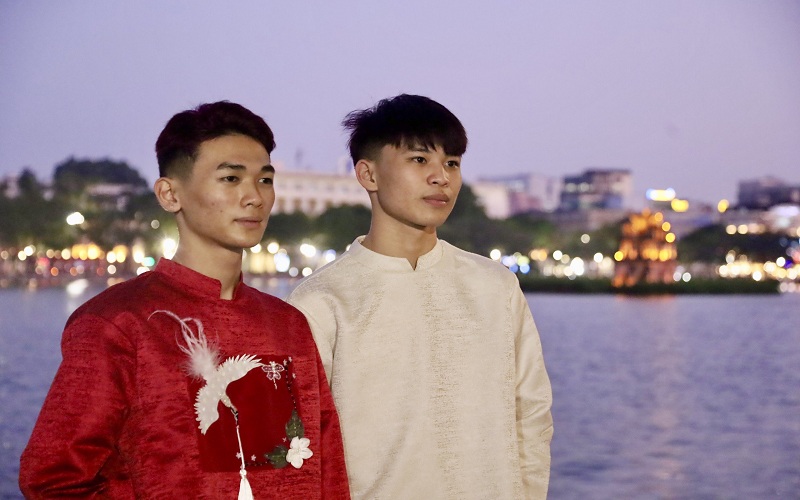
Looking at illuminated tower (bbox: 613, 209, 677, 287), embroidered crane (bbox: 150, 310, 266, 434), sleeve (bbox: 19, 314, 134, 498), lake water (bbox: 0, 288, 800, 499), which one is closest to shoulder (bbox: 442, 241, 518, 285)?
embroidered crane (bbox: 150, 310, 266, 434)

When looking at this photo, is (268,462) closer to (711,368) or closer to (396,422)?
(396,422)

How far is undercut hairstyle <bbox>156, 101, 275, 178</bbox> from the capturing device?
2902 mm

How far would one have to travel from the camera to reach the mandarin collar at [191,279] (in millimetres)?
2818

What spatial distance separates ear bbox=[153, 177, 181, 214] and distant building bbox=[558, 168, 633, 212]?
181867 mm

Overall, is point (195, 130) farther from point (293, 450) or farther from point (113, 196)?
point (113, 196)

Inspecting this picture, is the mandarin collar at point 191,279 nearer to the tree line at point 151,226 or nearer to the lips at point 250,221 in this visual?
the lips at point 250,221

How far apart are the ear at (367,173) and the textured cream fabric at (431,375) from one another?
0.20 metres

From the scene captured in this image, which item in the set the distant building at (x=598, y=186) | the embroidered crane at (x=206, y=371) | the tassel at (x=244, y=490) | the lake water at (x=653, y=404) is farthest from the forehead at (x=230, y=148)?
the distant building at (x=598, y=186)

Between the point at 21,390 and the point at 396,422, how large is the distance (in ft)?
52.4

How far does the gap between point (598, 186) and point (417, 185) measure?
19040 cm

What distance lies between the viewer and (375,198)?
360cm

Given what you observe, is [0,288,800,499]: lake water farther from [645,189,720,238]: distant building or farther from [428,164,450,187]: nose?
[645,189,720,238]: distant building

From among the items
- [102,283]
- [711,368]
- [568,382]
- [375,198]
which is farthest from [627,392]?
[102,283]

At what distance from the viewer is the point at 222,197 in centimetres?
289
